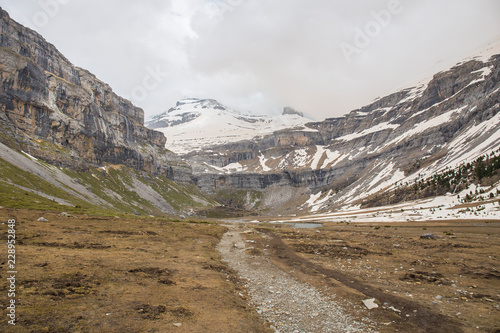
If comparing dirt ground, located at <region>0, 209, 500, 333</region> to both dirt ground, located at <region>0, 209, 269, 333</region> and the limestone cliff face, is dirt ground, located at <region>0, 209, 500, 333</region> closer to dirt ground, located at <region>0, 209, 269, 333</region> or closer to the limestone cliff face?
dirt ground, located at <region>0, 209, 269, 333</region>

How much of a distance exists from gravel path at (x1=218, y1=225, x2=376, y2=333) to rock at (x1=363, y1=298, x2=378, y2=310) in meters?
1.61

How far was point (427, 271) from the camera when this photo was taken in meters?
21.9

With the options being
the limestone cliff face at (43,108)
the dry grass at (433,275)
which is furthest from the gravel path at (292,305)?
the limestone cliff face at (43,108)

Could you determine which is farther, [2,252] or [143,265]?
[143,265]

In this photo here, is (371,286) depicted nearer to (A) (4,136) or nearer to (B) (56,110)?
(A) (4,136)

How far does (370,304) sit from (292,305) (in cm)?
447

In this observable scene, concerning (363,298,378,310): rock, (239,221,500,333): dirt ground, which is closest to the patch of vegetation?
(239,221,500,333): dirt ground

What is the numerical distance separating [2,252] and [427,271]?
33.0 m

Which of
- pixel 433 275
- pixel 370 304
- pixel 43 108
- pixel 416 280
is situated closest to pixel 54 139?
pixel 43 108

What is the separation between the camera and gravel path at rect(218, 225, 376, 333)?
39.5 feet

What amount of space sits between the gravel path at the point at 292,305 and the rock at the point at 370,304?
161cm

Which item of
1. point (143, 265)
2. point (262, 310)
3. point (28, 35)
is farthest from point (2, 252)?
point (28, 35)

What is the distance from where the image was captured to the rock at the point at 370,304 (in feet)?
46.6

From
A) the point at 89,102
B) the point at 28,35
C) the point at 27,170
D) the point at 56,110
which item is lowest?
A: the point at 27,170
